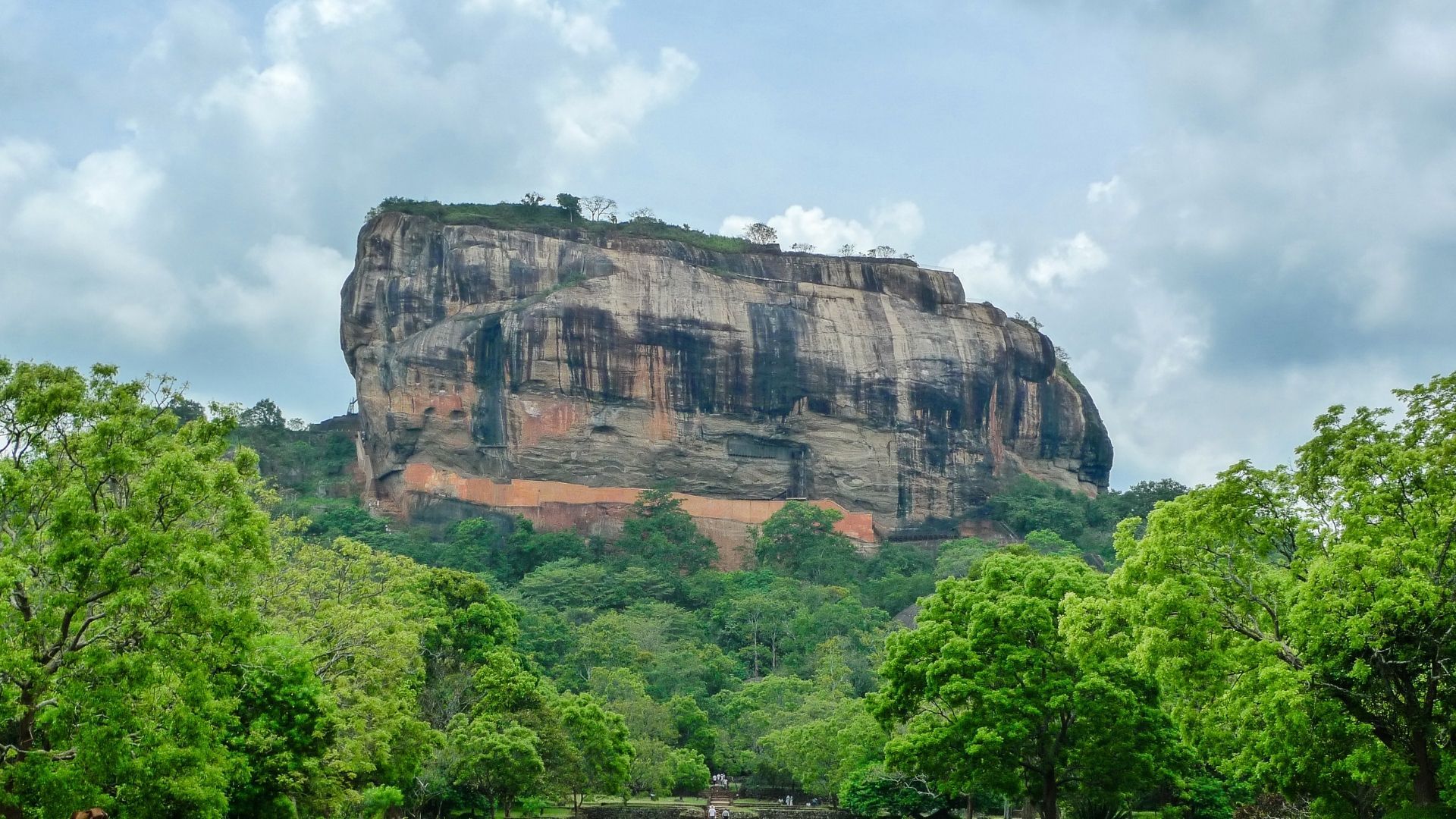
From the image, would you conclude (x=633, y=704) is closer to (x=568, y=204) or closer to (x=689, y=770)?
(x=689, y=770)

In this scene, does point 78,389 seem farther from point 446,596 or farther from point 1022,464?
point 1022,464

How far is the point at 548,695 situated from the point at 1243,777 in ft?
65.6

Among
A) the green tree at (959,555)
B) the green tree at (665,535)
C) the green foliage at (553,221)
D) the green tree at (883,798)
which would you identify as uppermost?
the green foliage at (553,221)

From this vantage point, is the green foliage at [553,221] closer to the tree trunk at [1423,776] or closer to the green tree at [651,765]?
the green tree at [651,765]

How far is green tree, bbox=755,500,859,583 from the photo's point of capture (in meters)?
77.9

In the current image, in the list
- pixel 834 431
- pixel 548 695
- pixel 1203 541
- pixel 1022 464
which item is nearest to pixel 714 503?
pixel 834 431

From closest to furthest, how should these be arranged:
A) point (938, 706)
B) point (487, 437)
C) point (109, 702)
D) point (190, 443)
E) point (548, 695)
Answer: point (109, 702) → point (190, 443) → point (938, 706) → point (548, 695) → point (487, 437)

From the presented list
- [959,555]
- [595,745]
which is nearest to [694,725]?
[595,745]

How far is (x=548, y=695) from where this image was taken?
38.9 m

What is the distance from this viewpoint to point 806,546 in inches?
3145

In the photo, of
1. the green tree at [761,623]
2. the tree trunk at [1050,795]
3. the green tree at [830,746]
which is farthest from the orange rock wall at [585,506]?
the tree trunk at [1050,795]

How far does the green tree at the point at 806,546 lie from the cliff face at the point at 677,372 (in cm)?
424

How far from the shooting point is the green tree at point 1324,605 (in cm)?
1602

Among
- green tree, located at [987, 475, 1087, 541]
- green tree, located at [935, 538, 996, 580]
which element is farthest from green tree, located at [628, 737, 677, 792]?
green tree, located at [987, 475, 1087, 541]
